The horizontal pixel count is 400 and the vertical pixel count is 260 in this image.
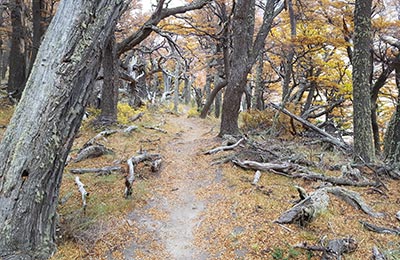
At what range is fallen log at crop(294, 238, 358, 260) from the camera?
2.72m

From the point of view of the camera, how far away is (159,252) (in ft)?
10.3

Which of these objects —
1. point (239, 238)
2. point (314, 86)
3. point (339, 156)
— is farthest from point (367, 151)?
point (314, 86)

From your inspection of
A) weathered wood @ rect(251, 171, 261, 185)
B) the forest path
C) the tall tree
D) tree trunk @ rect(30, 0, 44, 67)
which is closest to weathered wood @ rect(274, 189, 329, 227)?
the forest path

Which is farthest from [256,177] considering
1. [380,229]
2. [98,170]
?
[98,170]

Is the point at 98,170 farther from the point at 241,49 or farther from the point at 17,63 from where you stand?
the point at 17,63

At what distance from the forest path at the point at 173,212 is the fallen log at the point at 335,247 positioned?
1.10 metres

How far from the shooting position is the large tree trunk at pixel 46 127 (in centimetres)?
231

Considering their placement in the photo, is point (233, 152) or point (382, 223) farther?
point (233, 152)

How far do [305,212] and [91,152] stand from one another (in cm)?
457

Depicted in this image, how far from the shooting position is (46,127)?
2.40 m

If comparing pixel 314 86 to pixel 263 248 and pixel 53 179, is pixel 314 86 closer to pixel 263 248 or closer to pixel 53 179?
pixel 263 248

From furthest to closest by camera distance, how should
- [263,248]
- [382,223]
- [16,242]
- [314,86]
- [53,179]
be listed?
[314,86] → [382,223] → [263,248] → [53,179] → [16,242]

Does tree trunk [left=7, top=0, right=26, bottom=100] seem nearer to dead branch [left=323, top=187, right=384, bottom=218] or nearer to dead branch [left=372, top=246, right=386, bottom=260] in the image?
dead branch [left=323, top=187, right=384, bottom=218]

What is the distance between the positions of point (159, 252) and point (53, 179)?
4.49ft
